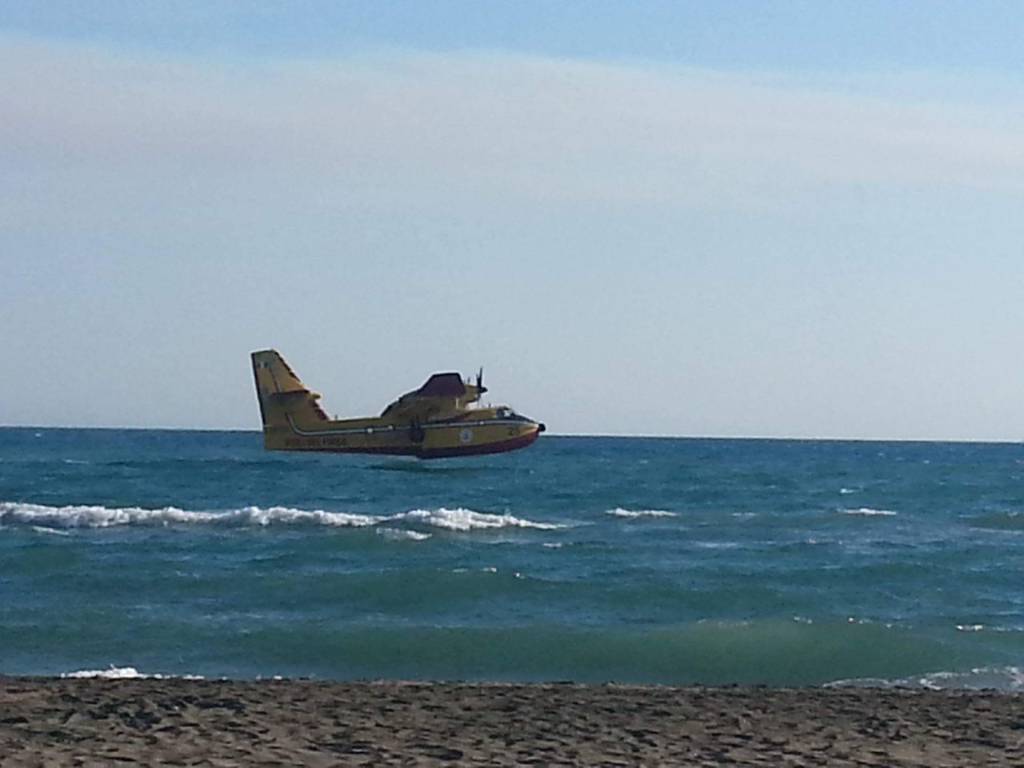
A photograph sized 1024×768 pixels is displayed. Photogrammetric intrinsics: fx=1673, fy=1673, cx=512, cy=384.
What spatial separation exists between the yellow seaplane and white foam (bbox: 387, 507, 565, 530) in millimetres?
16531

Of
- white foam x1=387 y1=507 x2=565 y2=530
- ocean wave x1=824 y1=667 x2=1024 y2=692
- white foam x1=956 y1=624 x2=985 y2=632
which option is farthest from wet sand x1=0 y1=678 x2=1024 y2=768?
white foam x1=387 y1=507 x2=565 y2=530

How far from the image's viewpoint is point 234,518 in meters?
36.0

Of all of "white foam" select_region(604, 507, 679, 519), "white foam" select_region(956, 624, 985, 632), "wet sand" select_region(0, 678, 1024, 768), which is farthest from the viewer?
"white foam" select_region(604, 507, 679, 519)

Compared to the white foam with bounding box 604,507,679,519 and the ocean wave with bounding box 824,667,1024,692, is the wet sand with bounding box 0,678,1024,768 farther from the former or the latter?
the white foam with bounding box 604,507,679,519

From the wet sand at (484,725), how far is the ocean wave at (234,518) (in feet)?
72.2

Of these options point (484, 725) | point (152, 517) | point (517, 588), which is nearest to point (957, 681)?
point (484, 725)

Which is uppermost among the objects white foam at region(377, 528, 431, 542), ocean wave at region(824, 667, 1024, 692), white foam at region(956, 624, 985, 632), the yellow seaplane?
the yellow seaplane

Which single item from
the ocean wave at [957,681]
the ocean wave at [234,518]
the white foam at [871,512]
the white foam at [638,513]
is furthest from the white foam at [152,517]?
the ocean wave at [957,681]

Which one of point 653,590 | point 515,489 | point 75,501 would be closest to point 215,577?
point 653,590

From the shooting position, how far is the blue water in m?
17.5

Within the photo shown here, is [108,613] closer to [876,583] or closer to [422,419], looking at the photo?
[876,583]

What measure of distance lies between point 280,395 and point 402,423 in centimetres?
451

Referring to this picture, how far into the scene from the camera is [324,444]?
A: 57188mm

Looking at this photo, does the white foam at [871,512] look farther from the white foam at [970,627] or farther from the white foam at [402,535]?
the white foam at [970,627]
